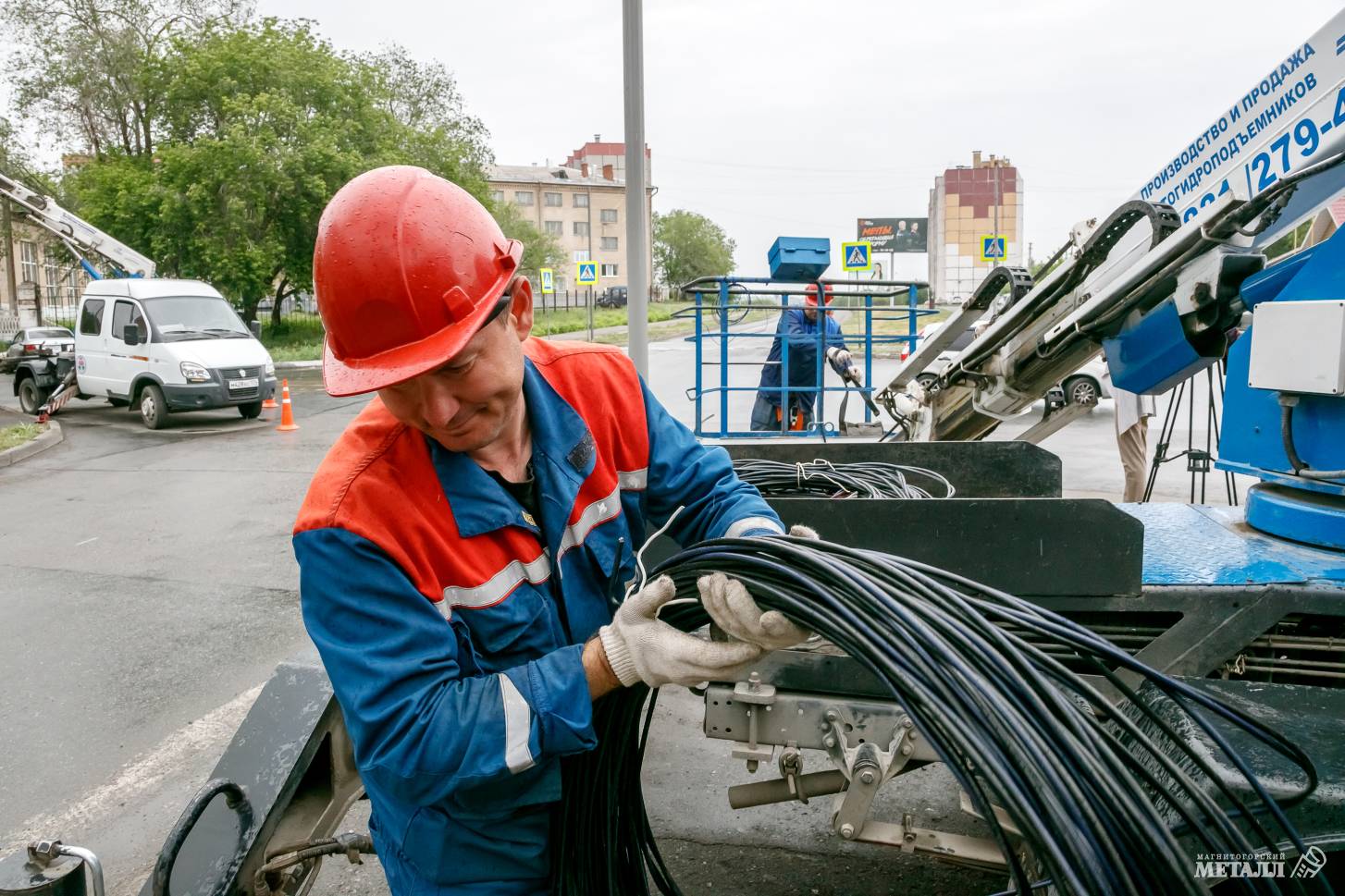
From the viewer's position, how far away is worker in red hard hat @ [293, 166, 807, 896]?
1.54m

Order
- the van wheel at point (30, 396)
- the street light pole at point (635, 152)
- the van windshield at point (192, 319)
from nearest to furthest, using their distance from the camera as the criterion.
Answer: the street light pole at point (635, 152) → the van windshield at point (192, 319) → the van wheel at point (30, 396)

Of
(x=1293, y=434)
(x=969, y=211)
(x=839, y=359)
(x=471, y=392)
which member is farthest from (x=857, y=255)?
(x=969, y=211)

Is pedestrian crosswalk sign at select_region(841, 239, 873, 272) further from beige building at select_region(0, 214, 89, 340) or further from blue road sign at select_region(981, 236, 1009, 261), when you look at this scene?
beige building at select_region(0, 214, 89, 340)

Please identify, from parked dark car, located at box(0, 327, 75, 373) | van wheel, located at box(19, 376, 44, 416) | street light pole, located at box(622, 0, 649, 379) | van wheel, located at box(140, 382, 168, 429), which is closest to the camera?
street light pole, located at box(622, 0, 649, 379)

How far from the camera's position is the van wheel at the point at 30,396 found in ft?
53.0

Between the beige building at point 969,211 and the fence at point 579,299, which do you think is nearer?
the beige building at point 969,211

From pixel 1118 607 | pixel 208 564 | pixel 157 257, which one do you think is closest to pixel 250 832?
pixel 1118 607

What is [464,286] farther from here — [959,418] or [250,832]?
[959,418]

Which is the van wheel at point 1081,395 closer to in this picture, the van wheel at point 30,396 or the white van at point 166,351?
the white van at point 166,351

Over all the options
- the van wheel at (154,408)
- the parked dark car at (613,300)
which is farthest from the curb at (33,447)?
the parked dark car at (613,300)

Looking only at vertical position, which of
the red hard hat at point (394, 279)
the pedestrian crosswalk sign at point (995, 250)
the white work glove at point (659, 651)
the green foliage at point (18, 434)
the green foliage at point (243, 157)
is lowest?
the green foliage at point (18, 434)

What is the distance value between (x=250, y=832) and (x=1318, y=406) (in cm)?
294

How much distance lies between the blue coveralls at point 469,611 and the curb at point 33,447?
12433mm

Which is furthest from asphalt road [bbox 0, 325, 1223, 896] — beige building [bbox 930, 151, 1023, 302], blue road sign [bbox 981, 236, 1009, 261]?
beige building [bbox 930, 151, 1023, 302]
